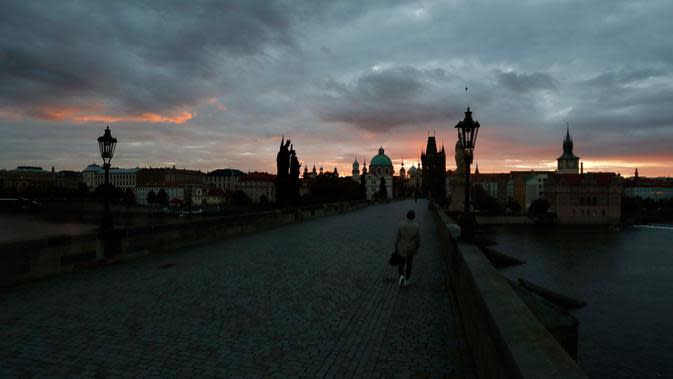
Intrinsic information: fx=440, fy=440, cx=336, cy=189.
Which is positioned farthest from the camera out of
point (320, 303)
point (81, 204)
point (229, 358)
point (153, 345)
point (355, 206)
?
point (81, 204)

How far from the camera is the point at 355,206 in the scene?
163 ft

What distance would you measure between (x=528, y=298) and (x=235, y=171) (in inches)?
7602

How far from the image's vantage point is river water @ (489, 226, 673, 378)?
1753cm

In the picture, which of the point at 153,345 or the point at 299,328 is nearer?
the point at 153,345

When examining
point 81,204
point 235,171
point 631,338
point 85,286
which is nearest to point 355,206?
point 631,338

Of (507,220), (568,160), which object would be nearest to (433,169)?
(568,160)

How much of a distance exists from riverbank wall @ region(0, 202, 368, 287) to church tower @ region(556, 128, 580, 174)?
17525 cm

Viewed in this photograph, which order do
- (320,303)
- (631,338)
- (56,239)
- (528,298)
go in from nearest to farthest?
1. (320,303)
2. (56,239)
3. (528,298)
4. (631,338)

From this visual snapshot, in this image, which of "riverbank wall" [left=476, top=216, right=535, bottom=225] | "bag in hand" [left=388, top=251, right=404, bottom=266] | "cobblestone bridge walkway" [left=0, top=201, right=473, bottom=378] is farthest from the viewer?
"riverbank wall" [left=476, top=216, right=535, bottom=225]

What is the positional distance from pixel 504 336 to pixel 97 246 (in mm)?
9816

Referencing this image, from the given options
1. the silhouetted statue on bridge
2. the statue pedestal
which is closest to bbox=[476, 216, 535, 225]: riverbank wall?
the statue pedestal

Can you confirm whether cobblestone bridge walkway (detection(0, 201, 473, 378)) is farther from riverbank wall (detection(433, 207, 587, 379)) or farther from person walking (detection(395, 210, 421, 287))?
riverbank wall (detection(433, 207, 587, 379))

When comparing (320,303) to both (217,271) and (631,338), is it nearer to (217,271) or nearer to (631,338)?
(217,271)

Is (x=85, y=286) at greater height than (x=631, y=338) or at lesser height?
greater
